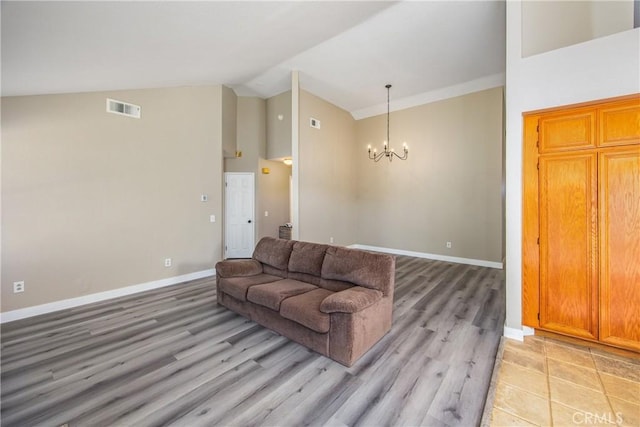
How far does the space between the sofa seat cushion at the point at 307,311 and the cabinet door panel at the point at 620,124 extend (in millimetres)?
2951

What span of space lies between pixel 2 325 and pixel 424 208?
7.21 m

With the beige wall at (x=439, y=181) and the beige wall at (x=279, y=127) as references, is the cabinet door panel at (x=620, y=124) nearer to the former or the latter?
the beige wall at (x=439, y=181)

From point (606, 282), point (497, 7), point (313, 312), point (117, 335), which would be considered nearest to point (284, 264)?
point (313, 312)

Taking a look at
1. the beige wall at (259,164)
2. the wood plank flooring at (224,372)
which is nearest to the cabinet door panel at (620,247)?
the wood plank flooring at (224,372)

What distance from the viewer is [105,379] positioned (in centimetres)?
204

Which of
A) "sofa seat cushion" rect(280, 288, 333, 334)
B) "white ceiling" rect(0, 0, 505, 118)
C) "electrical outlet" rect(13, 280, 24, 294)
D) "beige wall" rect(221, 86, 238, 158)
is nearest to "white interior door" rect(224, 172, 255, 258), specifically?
"beige wall" rect(221, 86, 238, 158)

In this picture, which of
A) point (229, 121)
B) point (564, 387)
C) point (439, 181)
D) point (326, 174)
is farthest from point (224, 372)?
point (439, 181)

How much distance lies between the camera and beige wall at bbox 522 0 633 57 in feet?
8.75

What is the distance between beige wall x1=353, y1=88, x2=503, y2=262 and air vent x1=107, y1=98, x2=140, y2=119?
5.36 m

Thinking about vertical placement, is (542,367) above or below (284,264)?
below

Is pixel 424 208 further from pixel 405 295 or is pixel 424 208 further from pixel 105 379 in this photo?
pixel 105 379

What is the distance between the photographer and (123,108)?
385cm

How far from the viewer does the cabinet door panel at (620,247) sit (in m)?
2.23

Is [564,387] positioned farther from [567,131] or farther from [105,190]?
[105,190]
